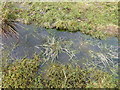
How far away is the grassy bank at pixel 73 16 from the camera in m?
3.81

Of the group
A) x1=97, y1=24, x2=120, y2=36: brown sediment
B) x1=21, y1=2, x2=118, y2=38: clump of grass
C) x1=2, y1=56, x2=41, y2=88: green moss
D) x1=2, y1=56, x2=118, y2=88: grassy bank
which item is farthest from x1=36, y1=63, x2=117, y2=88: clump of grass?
x1=97, y1=24, x2=120, y2=36: brown sediment

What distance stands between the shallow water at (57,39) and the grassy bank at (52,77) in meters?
0.24

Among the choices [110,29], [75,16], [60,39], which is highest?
[75,16]

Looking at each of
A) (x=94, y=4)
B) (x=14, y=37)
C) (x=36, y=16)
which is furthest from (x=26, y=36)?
(x=94, y=4)

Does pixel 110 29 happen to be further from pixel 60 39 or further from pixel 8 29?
pixel 8 29

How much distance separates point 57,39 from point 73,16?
1.04 meters

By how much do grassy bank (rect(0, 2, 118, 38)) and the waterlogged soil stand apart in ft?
0.66

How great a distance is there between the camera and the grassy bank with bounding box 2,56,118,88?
259cm

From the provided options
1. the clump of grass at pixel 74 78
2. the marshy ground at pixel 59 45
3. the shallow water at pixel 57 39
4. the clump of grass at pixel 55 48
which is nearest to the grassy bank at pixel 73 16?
the marshy ground at pixel 59 45

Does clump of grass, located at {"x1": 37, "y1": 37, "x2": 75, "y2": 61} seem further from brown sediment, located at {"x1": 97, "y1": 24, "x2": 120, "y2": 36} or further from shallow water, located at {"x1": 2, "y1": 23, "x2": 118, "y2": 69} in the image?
brown sediment, located at {"x1": 97, "y1": 24, "x2": 120, "y2": 36}

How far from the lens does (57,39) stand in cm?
346

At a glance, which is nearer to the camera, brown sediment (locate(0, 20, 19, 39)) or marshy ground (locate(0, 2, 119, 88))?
marshy ground (locate(0, 2, 119, 88))

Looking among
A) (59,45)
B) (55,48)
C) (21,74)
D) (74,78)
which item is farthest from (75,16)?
(21,74)

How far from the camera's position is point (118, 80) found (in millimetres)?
2760
